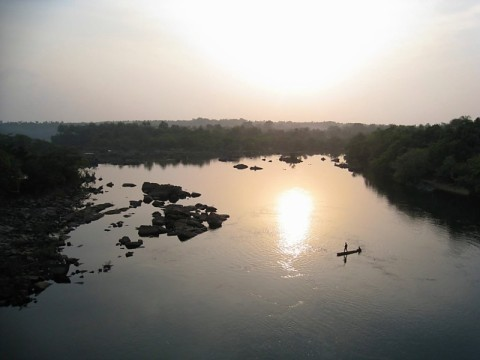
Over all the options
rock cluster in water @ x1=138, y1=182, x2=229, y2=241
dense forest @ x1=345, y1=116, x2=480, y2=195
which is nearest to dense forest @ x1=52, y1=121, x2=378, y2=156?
dense forest @ x1=345, y1=116, x2=480, y2=195

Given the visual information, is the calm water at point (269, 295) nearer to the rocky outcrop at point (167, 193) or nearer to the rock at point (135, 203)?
the rock at point (135, 203)

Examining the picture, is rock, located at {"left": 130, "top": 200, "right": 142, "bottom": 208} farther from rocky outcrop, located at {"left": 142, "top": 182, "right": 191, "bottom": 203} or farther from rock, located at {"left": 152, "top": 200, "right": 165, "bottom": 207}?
rocky outcrop, located at {"left": 142, "top": 182, "right": 191, "bottom": 203}

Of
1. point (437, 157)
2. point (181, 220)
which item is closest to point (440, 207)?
point (437, 157)

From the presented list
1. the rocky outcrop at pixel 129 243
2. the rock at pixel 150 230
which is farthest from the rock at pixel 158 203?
the rocky outcrop at pixel 129 243

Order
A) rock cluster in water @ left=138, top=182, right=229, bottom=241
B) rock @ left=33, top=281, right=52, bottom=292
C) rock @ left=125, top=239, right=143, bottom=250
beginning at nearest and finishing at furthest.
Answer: rock @ left=33, top=281, right=52, bottom=292 < rock @ left=125, top=239, right=143, bottom=250 < rock cluster in water @ left=138, top=182, right=229, bottom=241

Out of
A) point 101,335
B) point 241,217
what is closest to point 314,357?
point 101,335

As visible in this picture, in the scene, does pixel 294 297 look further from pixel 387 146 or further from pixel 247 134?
pixel 247 134

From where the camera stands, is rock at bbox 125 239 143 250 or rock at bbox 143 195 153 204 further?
rock at bbox 143 195 153 204
